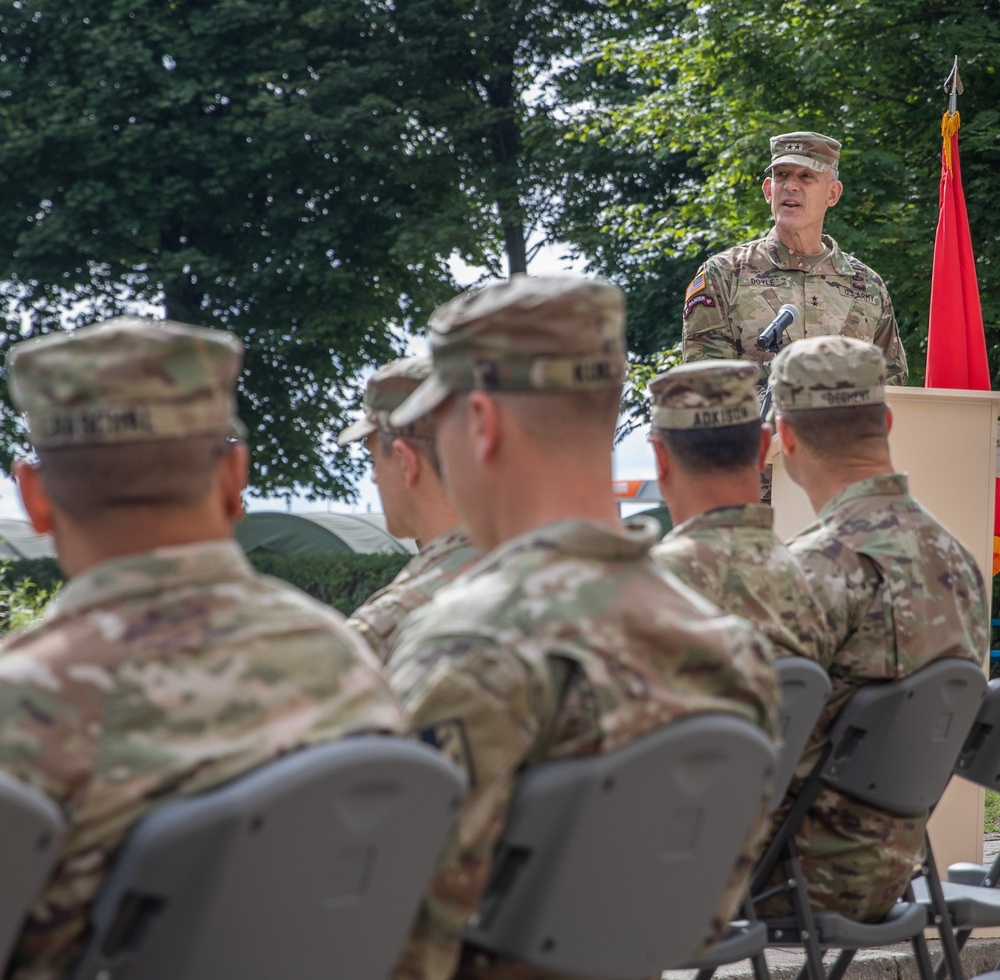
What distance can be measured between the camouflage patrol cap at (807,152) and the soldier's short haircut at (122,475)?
447 cm

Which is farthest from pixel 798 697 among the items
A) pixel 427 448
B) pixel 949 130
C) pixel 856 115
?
pixel 856 115

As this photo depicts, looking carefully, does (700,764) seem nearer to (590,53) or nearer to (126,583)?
(126,583)

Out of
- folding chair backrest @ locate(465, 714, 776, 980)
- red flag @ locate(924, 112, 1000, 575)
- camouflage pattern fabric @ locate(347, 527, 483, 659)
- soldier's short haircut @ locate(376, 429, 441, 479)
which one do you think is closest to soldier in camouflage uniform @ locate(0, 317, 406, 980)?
folding chair backrest @ locate(465, 714, 776, 980)

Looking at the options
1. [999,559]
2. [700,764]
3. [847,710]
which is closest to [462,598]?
[700,764]

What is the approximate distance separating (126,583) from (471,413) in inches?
23.2

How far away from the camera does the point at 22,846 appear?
1.78m

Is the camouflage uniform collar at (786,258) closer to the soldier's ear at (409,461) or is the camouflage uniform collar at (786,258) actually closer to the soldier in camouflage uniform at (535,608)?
the soldier's ear at (409,461)

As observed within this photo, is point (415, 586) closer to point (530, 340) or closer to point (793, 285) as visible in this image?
point (530, 340)

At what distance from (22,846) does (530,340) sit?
3.25ft

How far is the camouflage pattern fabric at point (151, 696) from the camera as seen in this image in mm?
1897

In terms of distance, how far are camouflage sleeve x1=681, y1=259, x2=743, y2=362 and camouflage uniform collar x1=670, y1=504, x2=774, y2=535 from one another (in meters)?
2.65

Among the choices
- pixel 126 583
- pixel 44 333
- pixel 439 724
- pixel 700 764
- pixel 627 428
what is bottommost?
pixel 627 428

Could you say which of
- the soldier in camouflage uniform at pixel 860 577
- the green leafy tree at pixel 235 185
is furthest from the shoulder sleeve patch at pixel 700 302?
the green leafy tree at pixel 235 185

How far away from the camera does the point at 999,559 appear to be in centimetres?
1121
